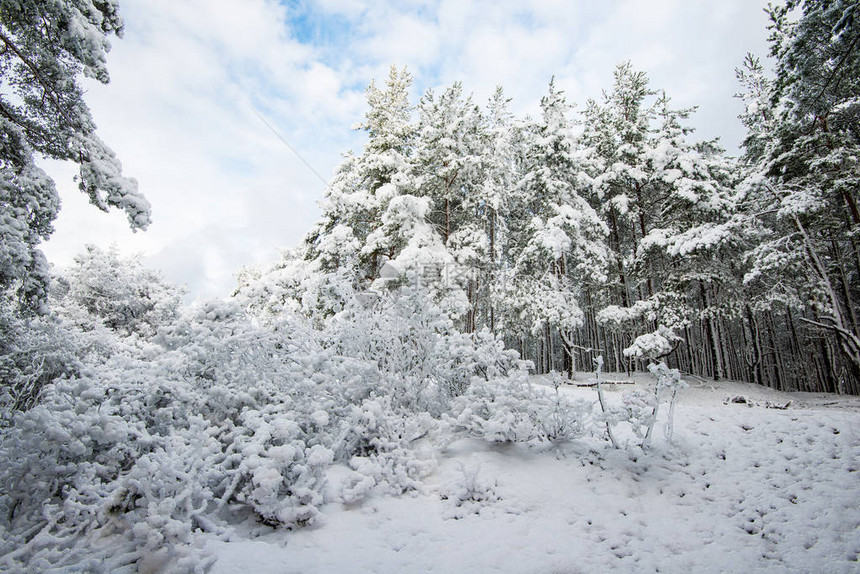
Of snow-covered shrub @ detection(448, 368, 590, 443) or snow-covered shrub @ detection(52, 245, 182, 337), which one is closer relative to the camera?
snow-covered shrub @ detection(448, 368, 590, 443)

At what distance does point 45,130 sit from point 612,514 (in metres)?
10.1

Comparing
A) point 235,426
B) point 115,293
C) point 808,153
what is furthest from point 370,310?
point 115,293

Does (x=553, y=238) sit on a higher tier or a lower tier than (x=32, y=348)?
higher

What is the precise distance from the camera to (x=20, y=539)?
2449mm

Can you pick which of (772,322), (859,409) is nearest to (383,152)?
(859,409)

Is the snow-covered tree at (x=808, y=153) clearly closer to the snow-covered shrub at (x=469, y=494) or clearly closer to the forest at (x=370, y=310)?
the forest at (x=370, y=310)

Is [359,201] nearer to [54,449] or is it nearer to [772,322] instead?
[54,449]

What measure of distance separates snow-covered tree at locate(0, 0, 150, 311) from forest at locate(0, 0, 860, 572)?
3 centimetres

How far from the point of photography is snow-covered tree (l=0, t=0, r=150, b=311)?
5.46m

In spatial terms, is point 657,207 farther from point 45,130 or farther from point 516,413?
point 45,130

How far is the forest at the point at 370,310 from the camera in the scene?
3020 millimetres

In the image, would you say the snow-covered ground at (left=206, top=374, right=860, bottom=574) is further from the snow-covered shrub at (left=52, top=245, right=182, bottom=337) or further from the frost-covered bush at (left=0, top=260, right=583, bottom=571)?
the snow-covered shrub at (left=52, top=245, right=182, bottom=337)

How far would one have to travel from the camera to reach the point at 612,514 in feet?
12.5

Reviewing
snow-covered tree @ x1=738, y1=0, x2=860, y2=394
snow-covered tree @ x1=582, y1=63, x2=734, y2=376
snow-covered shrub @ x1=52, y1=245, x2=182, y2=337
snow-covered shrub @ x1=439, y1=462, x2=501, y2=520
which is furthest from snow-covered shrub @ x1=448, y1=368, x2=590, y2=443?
snow-covered shrub @ x1=52, y1=245, x2=182, y2=337
